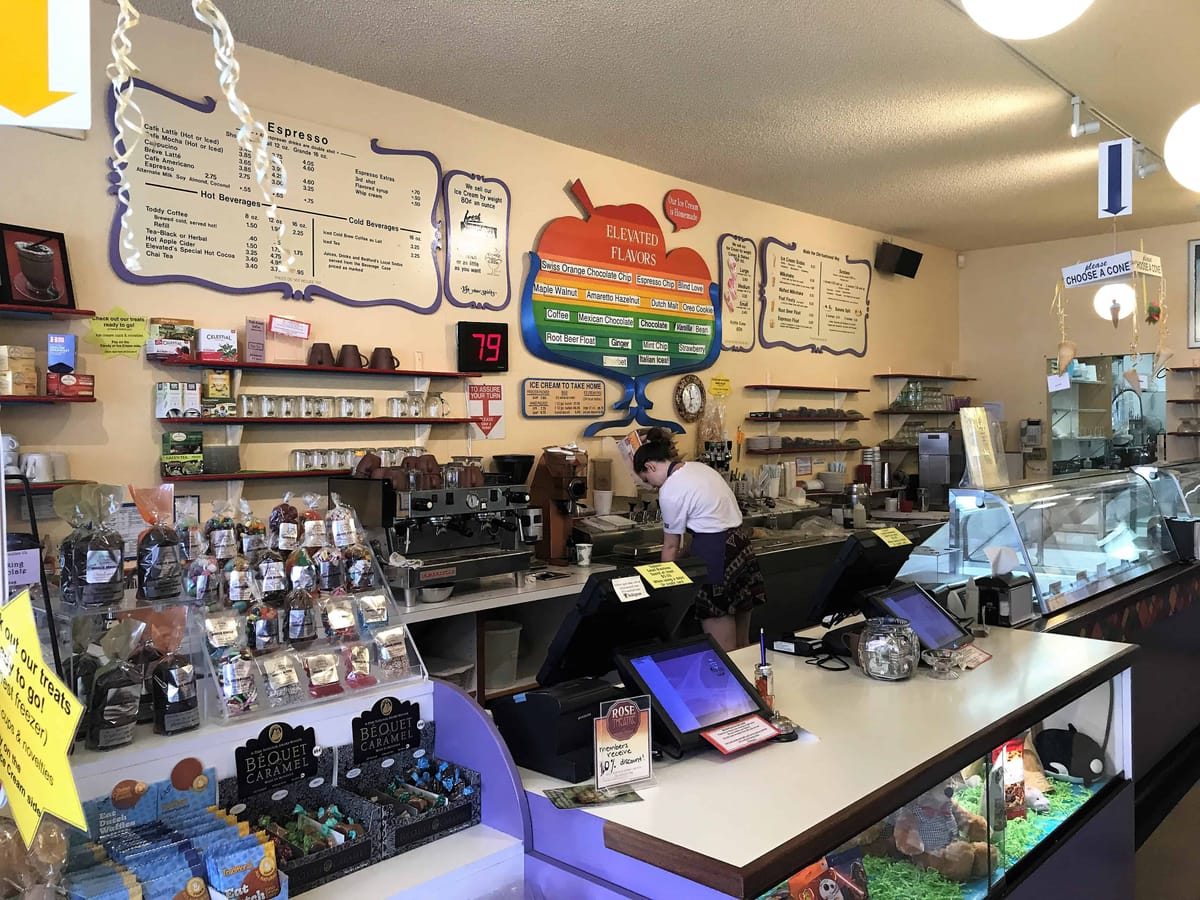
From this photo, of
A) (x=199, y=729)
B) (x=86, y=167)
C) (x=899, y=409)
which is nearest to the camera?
(x=199, y=729)

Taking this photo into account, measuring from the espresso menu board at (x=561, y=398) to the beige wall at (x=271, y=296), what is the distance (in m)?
0.07

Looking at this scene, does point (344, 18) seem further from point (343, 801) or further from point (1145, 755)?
point (1145, 755)

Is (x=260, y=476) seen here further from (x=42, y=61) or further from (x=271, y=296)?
(x=42, y=61)

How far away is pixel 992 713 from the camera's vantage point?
2.20 metres

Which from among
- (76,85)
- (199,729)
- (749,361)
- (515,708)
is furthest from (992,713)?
(749,361)

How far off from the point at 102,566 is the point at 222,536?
0.30m

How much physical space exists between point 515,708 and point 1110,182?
4263 mm

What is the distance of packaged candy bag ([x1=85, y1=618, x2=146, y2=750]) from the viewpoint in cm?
164

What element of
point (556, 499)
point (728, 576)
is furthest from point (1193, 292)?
point (556, 499)

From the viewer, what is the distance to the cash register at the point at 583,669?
183 cm

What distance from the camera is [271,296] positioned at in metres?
4.02

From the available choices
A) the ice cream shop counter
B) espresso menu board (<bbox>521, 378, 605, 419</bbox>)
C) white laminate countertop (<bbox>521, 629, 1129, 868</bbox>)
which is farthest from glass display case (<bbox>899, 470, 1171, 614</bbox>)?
espresso menu board (<bbox>521, 378, 605, 419</bbox>)

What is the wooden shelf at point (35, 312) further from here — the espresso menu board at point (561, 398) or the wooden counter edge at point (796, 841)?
the wooden counter edge at point (796, 841)

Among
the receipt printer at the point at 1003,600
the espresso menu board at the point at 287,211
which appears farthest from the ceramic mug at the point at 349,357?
the receipt printer at the point at 1003,600
